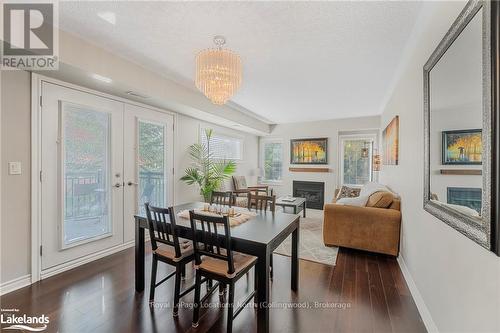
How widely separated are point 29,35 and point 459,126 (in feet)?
10.7

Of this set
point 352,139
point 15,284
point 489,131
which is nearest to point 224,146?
point 352,139

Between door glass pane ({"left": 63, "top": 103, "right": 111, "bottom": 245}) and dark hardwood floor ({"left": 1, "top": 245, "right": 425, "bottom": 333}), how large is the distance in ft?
1.70

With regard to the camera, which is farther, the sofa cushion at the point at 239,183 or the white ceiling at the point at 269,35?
the sofa cushion at the point at 239,183

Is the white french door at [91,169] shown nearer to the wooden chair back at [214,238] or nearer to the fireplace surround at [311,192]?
the wooden chair back at [214,238]

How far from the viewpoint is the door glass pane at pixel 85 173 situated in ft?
8.92

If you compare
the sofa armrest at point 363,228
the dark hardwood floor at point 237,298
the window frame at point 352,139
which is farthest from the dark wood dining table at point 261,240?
the window frame at point 352,139

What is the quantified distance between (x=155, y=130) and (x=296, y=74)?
96.4 inches

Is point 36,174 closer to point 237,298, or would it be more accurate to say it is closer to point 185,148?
point 185,148

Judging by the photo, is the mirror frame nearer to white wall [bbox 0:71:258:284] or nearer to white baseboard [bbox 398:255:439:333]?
white baseboard [bbox 398:255:439:333]

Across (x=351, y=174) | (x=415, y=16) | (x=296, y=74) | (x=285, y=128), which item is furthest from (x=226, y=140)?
(x=415, y=16)

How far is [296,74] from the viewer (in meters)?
3.17

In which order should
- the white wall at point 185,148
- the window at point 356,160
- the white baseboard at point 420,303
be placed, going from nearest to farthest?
the white baseboard at point 420,303, the white wall at point 185,148, the window at point 356,160

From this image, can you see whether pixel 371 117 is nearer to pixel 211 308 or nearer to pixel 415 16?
pixel 415 16

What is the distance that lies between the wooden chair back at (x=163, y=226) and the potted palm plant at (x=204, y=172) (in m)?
2.21
